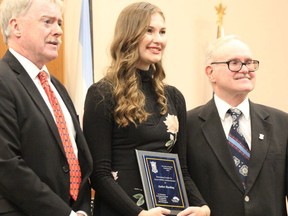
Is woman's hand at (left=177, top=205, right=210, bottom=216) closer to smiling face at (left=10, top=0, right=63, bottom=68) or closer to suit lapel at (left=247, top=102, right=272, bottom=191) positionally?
suit lapel at (left=247, top=102, right=272, bottom=191)

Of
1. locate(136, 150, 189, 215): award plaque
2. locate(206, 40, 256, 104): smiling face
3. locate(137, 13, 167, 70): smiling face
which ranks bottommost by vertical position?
locate(136, 150, 189, 215): award plaque

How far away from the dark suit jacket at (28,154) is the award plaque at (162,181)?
0.35m

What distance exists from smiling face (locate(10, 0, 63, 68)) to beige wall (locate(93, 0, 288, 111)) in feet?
10.7

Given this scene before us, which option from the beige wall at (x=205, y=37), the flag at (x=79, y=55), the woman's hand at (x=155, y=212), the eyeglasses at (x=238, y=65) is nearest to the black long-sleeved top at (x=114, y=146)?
the woman's hand at (x=155, y=212)

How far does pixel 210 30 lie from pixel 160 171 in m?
4.26

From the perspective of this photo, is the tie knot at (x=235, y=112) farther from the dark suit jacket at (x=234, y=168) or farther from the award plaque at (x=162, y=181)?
the award plaque at (x=162, y=181)

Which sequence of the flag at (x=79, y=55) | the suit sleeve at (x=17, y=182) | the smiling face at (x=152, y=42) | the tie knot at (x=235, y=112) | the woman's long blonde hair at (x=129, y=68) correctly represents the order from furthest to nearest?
the flag at (x=79, y=55)
the tie knot at (x=235, y=112)
the smiling face at (x=152, y=42)
the woman's long blonde hair at (x=129, y=68)
the suit sleeve at (x=17, y=182)

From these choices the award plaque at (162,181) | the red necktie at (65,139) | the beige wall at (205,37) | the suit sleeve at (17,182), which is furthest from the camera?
the beige wall at (205,37)

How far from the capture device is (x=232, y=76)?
13.4ft

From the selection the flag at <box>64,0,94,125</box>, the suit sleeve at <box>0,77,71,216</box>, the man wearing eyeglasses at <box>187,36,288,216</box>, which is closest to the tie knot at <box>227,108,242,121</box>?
the man wearing eyeglasses at <box>187,36,288,216</box>

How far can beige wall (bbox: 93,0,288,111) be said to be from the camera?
262 inches

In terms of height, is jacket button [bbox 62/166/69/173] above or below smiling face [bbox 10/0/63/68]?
below

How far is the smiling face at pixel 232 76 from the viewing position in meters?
4.05

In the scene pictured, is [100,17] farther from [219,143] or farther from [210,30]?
[219,143]
